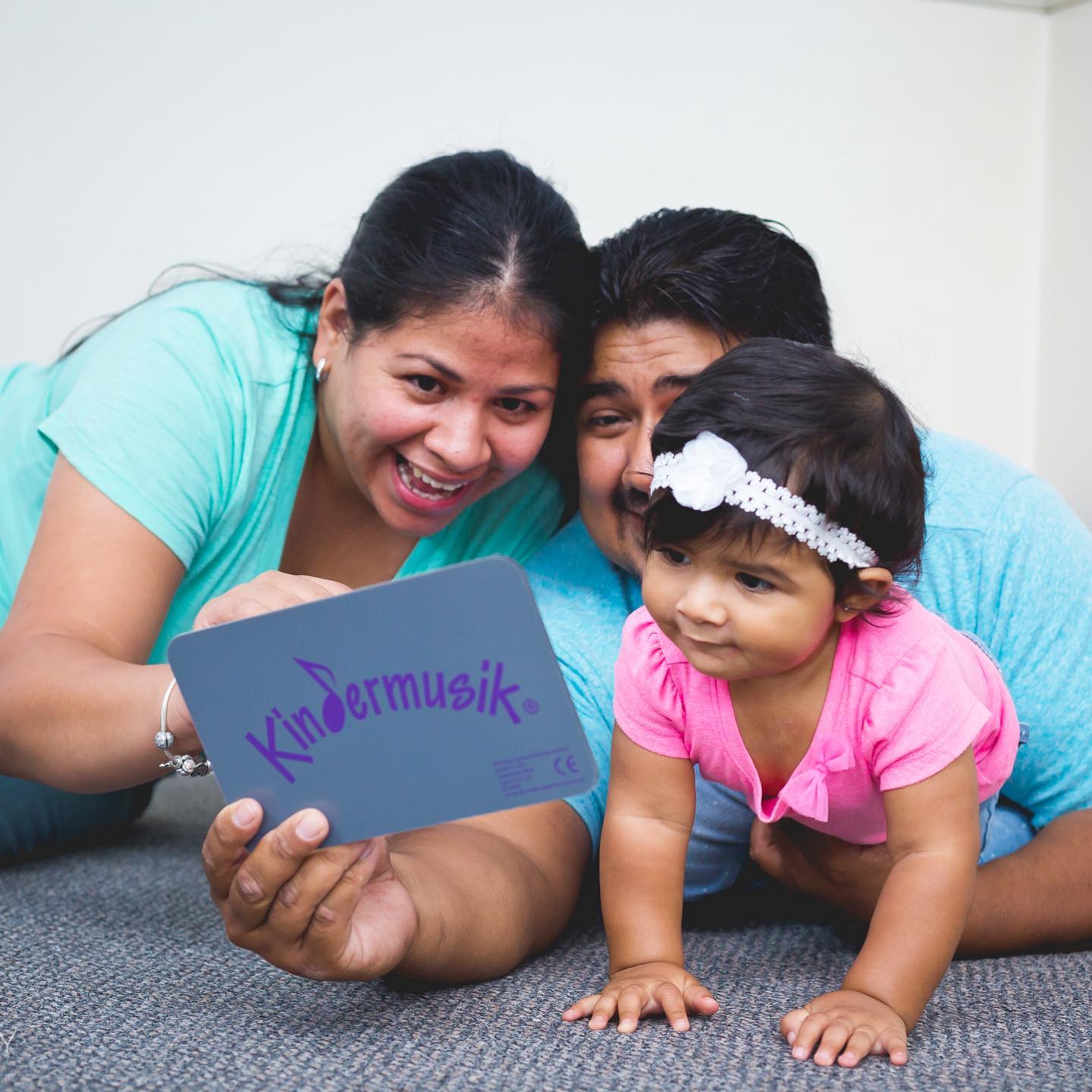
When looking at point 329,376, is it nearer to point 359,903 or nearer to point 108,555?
point 108,555

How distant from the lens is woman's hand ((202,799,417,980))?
908mm

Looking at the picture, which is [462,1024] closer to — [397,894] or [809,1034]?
[397,894]

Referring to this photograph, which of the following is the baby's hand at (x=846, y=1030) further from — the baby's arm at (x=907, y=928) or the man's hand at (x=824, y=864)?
the man's hand at (x=824, y=864)

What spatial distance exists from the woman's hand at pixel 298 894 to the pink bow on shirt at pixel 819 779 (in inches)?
14.2

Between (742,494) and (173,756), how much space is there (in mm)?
518

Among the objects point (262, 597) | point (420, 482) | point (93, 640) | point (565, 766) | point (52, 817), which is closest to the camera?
point (565, 766)

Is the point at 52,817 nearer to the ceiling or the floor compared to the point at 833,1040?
nearer to the floor

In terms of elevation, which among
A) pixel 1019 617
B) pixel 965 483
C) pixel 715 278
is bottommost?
pixel 1019 617

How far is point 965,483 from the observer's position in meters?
→ 1.39

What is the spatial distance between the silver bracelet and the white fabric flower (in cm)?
44

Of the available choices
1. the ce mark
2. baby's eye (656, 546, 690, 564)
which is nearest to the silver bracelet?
the ce mark

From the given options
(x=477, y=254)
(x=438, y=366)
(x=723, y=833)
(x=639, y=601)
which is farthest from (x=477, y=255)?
(x=723, y=833)

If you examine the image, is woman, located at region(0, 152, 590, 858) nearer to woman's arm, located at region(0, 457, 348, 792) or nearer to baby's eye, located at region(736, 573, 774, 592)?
woman's arm, located at region(0, 457, 348, 792)

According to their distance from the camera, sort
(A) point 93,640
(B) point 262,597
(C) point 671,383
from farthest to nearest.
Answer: (C) point 671,383
(A) point 93,640
(B) point 262,597
